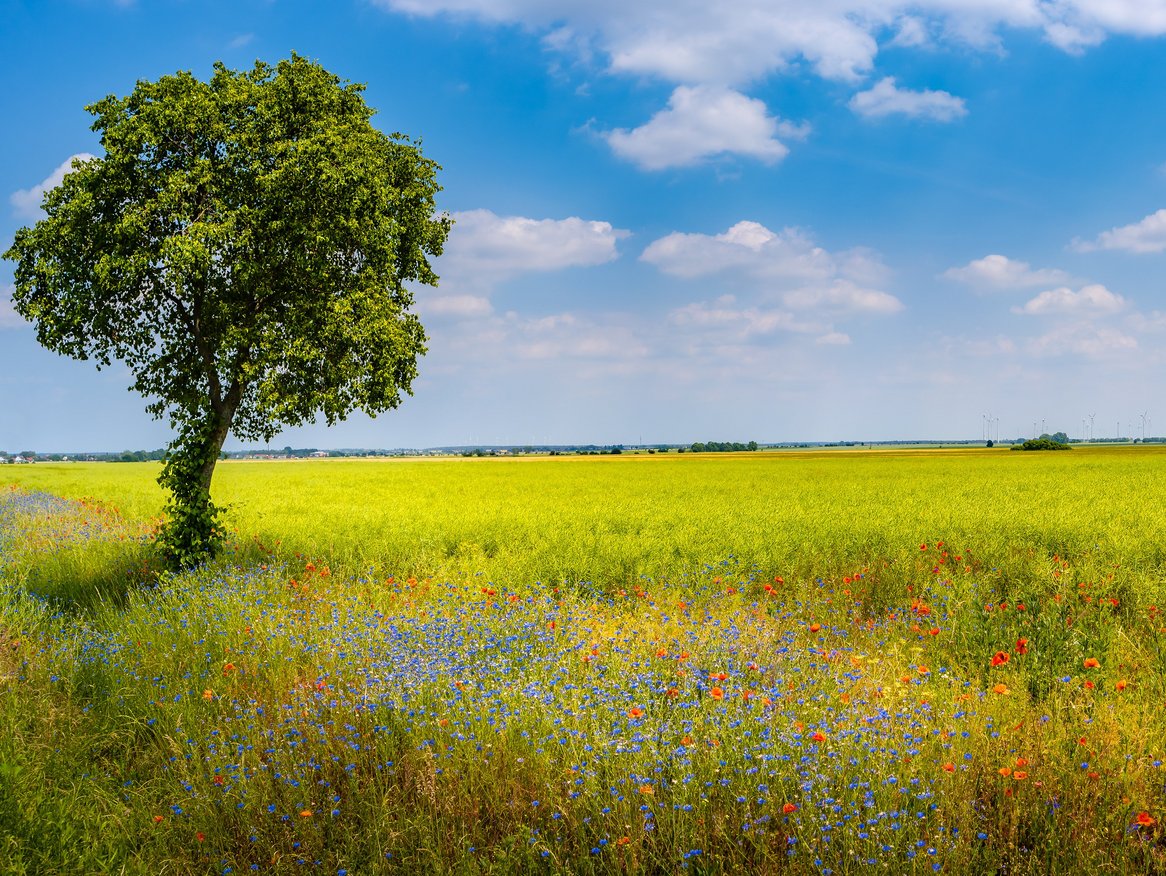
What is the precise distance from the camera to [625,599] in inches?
414

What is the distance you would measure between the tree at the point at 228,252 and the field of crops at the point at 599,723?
3743 millimetres

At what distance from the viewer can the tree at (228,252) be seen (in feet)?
41.5

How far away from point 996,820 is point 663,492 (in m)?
28.7

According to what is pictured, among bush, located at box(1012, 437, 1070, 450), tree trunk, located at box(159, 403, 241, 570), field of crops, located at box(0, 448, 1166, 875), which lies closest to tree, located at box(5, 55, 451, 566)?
tree trunk, located at box(159, 403, 241, 570)

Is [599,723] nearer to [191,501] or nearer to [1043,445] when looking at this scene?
[191,501]

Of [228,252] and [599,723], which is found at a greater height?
[228,252]

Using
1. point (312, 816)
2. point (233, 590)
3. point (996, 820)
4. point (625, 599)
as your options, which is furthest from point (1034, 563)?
point (233, 590)

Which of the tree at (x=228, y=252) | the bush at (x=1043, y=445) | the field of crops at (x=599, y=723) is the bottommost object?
the field of crops at (x=599, y=723)

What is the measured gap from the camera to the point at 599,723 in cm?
536

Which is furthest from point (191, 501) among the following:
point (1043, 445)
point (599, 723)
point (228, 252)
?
point (1043, 445)

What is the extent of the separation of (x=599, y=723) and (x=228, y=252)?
11.4 meters

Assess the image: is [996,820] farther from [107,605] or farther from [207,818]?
[107,605]

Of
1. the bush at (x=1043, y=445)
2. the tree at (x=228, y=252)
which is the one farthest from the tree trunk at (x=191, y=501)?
the bush at (x=1043, y=445)

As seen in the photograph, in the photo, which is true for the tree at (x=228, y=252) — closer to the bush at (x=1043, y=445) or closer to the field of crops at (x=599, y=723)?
the field of crops at (x=599, y=723)
